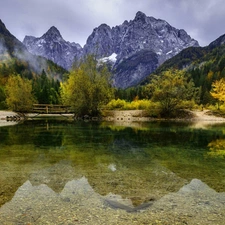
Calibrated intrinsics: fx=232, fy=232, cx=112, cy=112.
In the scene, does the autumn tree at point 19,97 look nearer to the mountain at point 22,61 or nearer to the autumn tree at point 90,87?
the autumn tree at point 90,87

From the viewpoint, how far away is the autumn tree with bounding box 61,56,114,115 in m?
37.2

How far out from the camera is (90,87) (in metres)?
37.1

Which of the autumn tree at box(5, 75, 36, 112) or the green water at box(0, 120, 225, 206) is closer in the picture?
the green water at box(0, 120, 225, 206)

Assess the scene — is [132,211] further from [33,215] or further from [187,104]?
[187,104]

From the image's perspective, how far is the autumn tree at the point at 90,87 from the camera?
3722 centimetres

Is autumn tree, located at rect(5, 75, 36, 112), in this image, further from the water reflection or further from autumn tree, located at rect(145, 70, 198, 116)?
the water reflection

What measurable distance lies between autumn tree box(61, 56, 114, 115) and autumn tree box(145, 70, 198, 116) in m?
7.95

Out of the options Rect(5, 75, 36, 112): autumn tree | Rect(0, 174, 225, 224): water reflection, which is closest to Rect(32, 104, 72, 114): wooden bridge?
Rect(5, 75, 36, 112): autumn tree

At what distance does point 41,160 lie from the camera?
952cm

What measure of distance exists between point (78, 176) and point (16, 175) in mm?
1961

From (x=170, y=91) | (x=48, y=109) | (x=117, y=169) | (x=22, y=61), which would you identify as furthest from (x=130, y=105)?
(x=22, y=61)

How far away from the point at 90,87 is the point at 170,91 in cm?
1314

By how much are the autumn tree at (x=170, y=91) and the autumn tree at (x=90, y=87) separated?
795 cm

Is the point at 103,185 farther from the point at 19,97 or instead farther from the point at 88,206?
the point at 19,97
